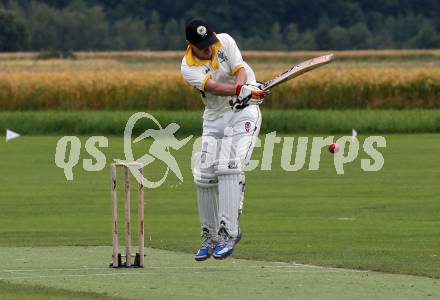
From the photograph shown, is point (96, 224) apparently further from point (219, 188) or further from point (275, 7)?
point (275, 7)

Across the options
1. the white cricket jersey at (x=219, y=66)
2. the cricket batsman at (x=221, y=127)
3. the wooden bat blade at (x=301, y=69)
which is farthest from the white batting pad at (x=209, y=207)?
the wooden bat blade at (x=301, y=69)

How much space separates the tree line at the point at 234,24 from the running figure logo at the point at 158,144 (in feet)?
251

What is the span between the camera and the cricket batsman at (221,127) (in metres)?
12.2

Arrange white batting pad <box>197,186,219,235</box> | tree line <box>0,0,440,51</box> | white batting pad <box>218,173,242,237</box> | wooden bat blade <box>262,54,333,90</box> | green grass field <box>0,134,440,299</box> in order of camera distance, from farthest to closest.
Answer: tree line <box>0,0,440,51</box> < white batting pad <box>197,186,219,235</box> < wooden bat blade <box>262,54,333,90</box> < white batting pad <box>218,173,242,237</box> < green grass field <box>0,134,440,299</box>

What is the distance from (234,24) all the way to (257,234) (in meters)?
114

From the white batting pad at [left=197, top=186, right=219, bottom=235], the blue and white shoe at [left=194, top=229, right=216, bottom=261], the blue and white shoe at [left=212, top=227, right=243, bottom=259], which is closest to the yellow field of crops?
the white batting pad at [left=197, top=186, right=219, bottom=235]

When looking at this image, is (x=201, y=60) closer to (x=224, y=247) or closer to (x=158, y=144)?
(x=224, y=247)

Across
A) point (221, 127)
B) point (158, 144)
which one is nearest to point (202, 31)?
point (221, 127)

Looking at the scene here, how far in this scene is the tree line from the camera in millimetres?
124188

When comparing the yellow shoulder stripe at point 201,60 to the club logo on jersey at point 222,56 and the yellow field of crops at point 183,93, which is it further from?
the yellow field of crops at point 183,93

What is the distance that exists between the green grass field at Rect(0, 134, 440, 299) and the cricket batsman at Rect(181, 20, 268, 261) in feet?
1.47

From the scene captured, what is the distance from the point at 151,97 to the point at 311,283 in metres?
36.4

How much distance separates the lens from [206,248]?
12570 millimetres

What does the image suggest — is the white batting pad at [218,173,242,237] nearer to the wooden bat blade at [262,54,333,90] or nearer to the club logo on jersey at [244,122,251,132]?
the club logo on jersey at [244,122,251,132]
